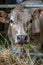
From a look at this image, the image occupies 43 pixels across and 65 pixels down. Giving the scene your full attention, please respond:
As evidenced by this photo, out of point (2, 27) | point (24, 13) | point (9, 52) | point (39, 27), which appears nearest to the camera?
point (9, 52)

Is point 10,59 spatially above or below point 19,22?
below

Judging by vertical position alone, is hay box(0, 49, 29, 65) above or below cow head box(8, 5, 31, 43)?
below

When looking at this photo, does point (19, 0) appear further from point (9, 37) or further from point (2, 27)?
point (9, 37)

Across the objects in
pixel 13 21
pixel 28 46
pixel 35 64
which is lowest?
pixel 35 64

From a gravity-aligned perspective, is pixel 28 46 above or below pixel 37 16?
below

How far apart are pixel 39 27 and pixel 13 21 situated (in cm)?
38

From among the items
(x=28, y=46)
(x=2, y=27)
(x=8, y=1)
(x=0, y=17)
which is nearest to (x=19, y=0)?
(x=8, y=1)

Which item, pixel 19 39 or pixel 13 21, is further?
pixel 13 21

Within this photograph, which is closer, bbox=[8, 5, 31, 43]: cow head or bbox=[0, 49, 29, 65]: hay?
bbox=[0, 49, 29, 65]: hay

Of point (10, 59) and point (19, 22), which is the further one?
point (19, 22)

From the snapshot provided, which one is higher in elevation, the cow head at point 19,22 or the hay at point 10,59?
the cow head at point 19,22

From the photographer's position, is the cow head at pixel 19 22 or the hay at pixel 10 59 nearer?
the hay at pixel 10 59

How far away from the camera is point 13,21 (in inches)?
138

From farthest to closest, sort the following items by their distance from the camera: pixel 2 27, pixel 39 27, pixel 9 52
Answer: pixel 2 27
pixel 39 27
pixel 9 52
